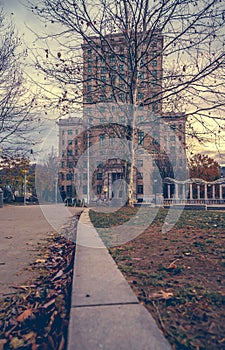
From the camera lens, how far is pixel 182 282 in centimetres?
213

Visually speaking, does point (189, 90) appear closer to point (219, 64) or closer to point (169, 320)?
point (219, 64)

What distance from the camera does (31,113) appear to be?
47.5 ft

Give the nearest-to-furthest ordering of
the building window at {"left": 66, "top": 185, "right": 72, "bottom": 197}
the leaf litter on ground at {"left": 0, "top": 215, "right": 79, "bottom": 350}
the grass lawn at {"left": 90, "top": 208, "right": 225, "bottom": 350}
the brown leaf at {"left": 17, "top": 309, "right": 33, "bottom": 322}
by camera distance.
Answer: the grass lawn at {"left": 90, "top": 208, "right": 225, "bottom": 350}
the leaf litter on ground at {"left": 0, "top": 215, "right": 79, "bottom": 350}
the brown leaf at {"left": 17, "top": 309, "right": 33, "bottom": 322}
the building window at {"left": 66, "top": 185, "right": 72, "bottom": 197}

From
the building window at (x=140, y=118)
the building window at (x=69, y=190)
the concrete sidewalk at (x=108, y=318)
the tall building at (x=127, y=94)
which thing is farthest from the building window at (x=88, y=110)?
the building window at (x=69, y=190)

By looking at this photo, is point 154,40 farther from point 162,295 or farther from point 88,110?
point 162,295

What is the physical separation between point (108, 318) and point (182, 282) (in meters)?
0.86

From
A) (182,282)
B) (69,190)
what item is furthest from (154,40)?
(69,190)

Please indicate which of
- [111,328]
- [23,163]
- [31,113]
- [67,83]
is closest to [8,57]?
[31,113]

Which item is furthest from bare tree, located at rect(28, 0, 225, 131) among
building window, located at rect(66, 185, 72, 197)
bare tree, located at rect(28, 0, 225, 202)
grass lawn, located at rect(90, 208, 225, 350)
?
building window, located at rect(66, 185, 72, 197)

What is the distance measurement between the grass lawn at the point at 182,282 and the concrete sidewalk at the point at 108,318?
0.08 metres

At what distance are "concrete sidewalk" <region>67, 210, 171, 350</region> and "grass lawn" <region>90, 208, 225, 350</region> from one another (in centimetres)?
8

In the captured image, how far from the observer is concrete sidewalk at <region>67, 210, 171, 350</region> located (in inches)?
49.1

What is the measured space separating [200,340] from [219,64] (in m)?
7.52

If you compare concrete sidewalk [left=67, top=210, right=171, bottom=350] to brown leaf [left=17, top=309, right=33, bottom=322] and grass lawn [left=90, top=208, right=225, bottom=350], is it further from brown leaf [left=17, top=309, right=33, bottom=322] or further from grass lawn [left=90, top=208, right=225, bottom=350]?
brown leaf [left=17, top=309, right=33, bottom=322]
